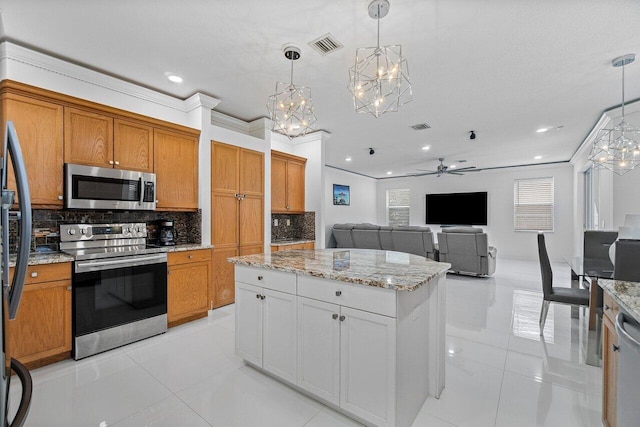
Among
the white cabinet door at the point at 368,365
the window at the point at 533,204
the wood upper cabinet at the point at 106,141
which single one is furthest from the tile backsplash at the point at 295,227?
the window at the point at 533,204

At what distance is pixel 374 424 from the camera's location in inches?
64.2

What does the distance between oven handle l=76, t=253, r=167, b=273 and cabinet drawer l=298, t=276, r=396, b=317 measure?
1834 mm

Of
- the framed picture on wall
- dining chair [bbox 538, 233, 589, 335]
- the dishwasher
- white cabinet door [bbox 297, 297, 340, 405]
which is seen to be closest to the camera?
the dishwasher

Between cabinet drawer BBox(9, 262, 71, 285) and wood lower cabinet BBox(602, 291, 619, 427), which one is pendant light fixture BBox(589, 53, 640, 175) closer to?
wood lower cabinet BBox(602, 291, 619, 427)

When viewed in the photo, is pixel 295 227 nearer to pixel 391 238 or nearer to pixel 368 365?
pixel 391 238

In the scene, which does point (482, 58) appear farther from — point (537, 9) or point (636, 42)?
point (636, 42)

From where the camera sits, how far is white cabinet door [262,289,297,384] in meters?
1.98

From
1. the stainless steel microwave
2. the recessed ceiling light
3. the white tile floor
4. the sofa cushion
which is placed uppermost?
the recessed ceiling light

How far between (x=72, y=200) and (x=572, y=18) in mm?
4368

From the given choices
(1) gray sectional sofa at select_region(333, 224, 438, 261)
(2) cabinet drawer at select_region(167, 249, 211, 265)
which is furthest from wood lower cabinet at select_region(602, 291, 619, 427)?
(1) gray sectional sofa at select_region(333, 224, 438, 261)

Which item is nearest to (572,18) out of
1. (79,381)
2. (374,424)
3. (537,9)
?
(537,9)

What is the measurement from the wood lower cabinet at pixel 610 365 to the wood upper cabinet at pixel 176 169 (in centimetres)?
374

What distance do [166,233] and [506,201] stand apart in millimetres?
8732

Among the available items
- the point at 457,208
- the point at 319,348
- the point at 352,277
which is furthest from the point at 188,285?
the point at 457,208
